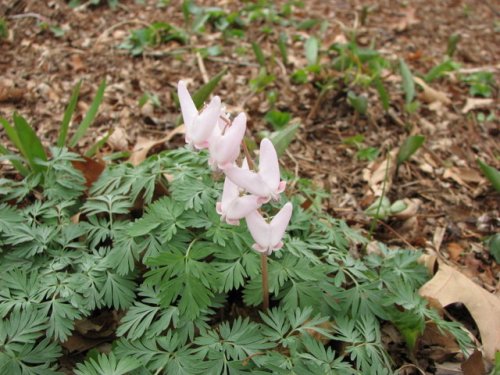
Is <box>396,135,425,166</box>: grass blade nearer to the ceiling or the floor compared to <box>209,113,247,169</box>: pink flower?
nearer to the floor

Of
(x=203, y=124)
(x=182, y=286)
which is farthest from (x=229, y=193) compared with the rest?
(x=182, y=286)

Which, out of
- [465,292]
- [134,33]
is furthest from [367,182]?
[134,33]

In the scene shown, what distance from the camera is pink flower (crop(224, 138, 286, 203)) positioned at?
1769mm

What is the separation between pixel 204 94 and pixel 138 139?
2.44ft

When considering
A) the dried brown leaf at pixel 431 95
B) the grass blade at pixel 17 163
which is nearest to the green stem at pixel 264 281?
the grass blade at pixel 17 163

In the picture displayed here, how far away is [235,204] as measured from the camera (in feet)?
6.07

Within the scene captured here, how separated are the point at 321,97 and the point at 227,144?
287 centimetres

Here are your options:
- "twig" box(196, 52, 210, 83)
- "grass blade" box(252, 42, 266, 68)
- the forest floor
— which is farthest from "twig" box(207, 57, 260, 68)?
"grass blade" box(252, 42, 266, 68)

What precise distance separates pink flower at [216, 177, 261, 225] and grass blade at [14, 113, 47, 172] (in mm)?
1505

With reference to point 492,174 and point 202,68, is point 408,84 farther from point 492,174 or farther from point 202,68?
point 202,68

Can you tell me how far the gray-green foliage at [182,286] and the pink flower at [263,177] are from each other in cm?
50

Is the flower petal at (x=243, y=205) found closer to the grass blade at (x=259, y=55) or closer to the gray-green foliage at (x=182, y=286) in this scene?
the gray-green foliage at (x=182, y=286)

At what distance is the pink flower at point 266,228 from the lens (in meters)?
1.90

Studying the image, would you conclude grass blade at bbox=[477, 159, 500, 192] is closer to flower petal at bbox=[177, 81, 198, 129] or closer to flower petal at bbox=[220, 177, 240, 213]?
flower petal at bbox=[220, 177, 240, 213]
